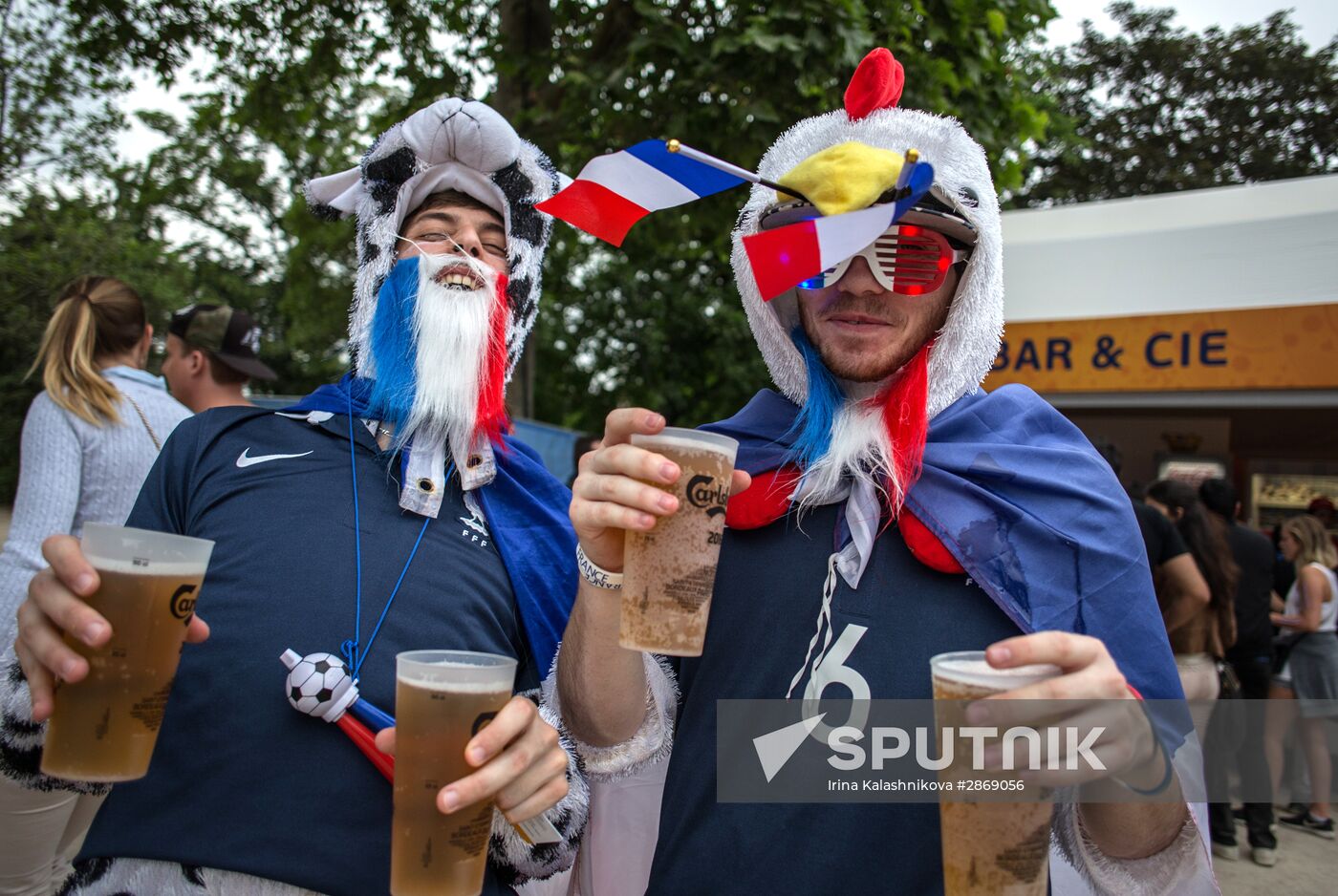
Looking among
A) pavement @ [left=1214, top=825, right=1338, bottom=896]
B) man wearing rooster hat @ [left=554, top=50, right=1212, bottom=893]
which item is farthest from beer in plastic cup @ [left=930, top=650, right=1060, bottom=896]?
pavement @ [left=1214, top=825, right=1338, bottom=896]

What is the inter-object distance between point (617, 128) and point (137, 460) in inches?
141

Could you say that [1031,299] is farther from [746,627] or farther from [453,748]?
[453,748]

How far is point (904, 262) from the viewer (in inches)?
65.1

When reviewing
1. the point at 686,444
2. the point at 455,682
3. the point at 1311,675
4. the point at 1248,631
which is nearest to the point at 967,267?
the point at 686,444

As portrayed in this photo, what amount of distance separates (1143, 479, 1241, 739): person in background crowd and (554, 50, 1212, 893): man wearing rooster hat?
3950 mm

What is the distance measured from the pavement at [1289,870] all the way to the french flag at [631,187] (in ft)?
16.1

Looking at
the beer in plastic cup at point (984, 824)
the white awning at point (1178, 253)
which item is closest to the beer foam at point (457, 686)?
the beer in plastic cup at point (984, 824)

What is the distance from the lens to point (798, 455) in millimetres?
1726

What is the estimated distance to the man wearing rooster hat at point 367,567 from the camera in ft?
5.01

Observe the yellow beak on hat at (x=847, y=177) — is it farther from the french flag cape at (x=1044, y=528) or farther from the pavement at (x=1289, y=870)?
the pavement at (x=1289, y=870)

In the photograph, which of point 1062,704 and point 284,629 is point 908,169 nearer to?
point 1062,704

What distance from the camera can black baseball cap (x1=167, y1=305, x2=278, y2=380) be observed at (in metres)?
3.65

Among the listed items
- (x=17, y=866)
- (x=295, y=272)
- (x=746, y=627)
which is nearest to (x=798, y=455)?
(x=746, y=627)

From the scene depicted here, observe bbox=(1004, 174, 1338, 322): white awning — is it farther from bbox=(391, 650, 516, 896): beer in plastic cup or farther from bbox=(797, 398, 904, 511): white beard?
bbox=(391, 650, 516, 896): beer in plastic cup
